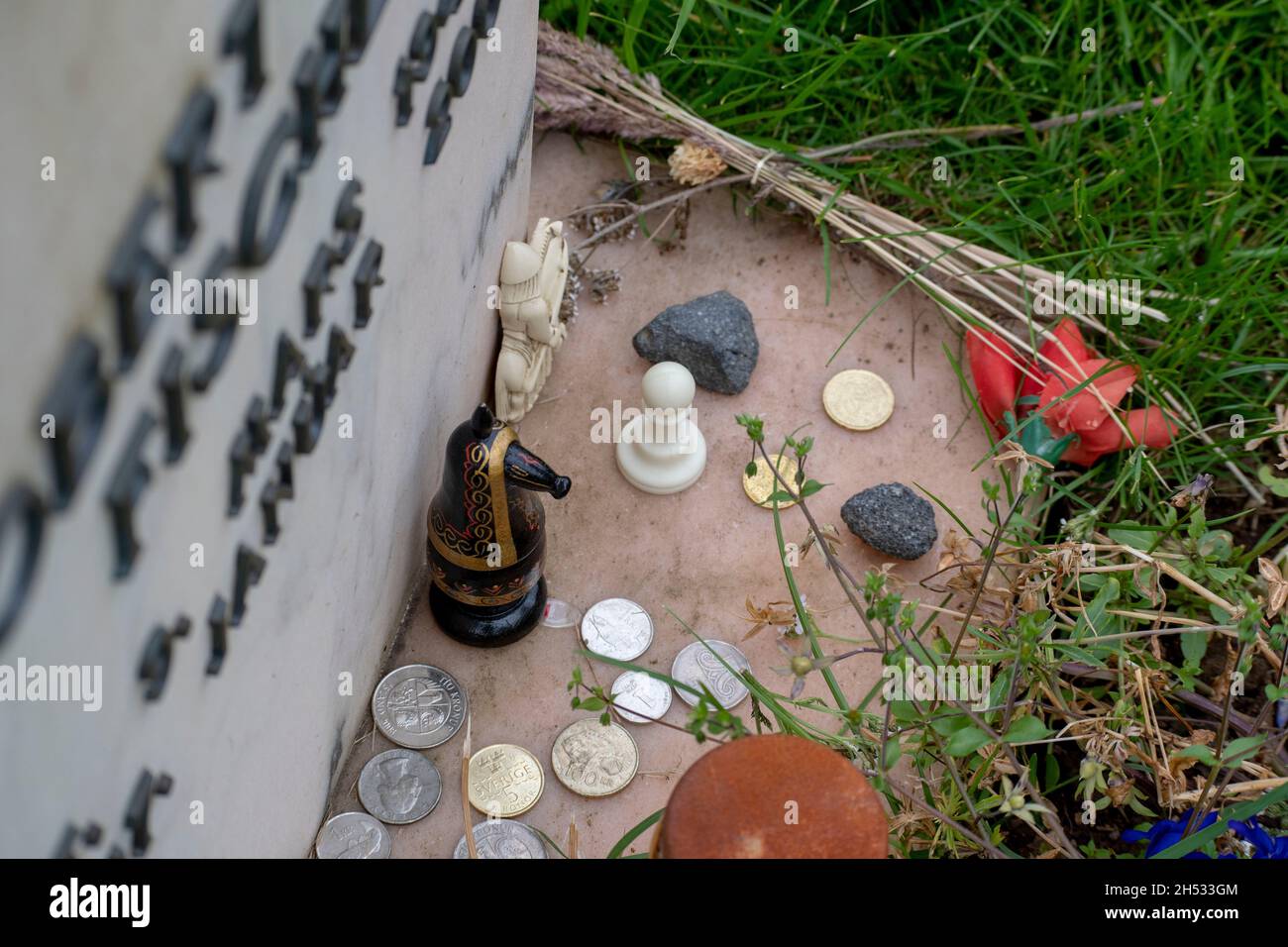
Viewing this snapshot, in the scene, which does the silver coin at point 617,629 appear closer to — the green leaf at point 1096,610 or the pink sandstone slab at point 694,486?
the pink sandstone slab at point 694,486

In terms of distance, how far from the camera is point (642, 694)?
2355 millimetres

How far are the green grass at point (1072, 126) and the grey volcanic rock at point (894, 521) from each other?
1.46 feet

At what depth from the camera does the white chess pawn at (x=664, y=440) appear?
2.47 meters

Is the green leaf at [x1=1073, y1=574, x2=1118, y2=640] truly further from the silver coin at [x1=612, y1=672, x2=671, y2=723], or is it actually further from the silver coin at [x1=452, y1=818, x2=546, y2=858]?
the silver coin at [x1=452, y1=818, x2=546, y2=858]

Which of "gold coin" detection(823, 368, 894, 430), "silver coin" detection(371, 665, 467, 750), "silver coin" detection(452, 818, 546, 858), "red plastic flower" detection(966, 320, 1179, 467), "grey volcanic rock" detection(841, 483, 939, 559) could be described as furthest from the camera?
"gold coin" detection(823, 368, 894, 430)

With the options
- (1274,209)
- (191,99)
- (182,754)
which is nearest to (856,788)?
(182,754)

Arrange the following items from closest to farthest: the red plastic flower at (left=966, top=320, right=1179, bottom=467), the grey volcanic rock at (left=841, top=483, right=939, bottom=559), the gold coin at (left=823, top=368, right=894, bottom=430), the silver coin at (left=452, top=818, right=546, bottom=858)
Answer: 1. the silver coin at (left=452, top=818, right=546, bottom=858)
2. the grey volcanic rock at (left=841, top=483, right=939, bottom=559)
3. the red plastic flower at (left=966, top=320, right=1179, bottom=467)
4. the gold coin at (left=823, top=368, right=894, bottom=430)

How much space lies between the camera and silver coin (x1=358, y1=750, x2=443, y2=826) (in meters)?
2.19

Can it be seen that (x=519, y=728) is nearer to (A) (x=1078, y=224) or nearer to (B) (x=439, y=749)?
(B) (x=439, y=749)

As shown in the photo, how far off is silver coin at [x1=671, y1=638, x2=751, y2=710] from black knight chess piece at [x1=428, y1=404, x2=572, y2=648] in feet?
0.92

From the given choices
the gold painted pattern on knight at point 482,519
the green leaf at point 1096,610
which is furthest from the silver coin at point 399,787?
the green leaf at point 1096,610

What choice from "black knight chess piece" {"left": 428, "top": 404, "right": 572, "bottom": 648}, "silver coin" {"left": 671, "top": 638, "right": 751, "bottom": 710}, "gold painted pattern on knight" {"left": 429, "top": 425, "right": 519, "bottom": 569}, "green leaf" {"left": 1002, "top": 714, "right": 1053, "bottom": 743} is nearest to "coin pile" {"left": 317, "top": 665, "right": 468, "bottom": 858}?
"black knight chess piece" {"left": 428, "top": 404, "right": 572, "bottom": 648}

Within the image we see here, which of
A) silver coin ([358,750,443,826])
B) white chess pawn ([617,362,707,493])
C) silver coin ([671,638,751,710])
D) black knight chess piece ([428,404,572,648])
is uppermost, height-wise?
white chess pawn ([617,362,707,493])

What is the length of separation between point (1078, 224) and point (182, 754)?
7.27 ft
